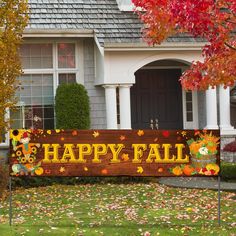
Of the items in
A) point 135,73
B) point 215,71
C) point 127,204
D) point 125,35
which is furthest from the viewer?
point 135,73

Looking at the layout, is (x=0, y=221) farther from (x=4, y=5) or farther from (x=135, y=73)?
(x=135, y=73)

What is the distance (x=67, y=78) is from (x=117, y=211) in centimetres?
706

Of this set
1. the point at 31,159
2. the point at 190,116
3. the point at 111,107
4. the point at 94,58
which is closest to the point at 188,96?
the point at 190,116

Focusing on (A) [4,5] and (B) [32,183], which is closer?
(A) [4,5]

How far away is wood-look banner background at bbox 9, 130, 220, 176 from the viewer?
909 centimetres

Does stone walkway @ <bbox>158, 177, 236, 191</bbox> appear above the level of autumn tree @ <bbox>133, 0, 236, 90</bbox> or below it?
below

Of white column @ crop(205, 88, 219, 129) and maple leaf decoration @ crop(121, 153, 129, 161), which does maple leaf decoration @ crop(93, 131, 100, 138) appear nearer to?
maple leaf decoration @ crop(121, 153, 129, 161)

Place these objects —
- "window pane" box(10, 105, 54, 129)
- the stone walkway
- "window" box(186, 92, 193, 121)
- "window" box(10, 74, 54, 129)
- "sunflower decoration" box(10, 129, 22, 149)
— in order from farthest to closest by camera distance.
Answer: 1. "window" box(186, 92, 193, 121)
2. "window" box(10, 74, 54, 129)
3. "window pane" box(10, 105, 54, 129)
4. the stone walkway
5. "sunflower decoration" box(10, 129, 22, 149)

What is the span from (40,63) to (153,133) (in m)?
A: 8.62

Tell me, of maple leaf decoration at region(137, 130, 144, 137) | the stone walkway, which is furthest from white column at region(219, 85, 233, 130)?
maple leaf decoration at region(137, 130, 144, 137)

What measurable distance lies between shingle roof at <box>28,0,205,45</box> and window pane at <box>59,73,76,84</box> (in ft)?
4.62

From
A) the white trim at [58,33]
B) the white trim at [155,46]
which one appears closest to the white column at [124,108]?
the white trim at [155,46]

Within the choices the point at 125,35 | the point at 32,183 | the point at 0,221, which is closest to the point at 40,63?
the point at 125,35

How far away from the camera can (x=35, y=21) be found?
16.7m
